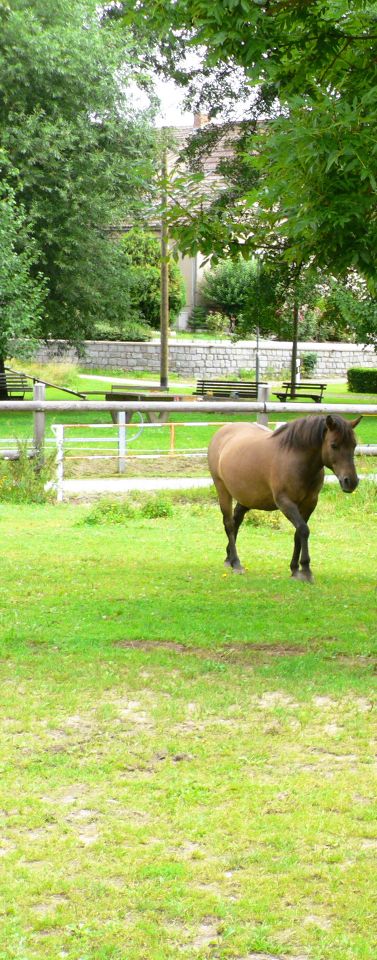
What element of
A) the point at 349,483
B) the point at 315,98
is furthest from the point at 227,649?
the point at 315,98

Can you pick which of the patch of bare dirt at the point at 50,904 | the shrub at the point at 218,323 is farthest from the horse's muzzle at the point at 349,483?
the shrub at the point at 218,323

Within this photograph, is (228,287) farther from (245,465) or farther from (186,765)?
(186,765)

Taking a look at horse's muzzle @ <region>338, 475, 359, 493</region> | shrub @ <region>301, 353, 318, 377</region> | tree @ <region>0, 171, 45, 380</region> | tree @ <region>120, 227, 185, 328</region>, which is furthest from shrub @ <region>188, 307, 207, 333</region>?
horse's muzzle @ <region>338, 475, 359, 493</region>

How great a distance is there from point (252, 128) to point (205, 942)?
85.6 feet

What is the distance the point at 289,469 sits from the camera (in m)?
8.77

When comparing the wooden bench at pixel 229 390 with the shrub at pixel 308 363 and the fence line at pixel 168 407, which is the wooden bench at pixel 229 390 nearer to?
the fence line at pixel 168 407

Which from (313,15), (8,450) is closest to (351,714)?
(313,15)

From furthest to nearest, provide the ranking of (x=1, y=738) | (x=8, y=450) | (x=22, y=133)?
1. (x=22, y=133)
2. (x=8, y=450)
3. (x=1, y=738)

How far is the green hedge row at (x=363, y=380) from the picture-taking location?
121 ft

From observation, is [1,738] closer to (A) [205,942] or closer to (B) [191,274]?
(A) [205,942]

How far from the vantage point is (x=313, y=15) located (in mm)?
7055

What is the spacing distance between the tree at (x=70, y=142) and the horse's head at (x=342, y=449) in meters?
17.6

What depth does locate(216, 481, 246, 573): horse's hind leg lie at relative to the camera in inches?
375

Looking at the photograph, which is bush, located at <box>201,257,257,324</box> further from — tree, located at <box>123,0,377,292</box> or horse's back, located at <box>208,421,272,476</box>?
tree, located at <box>123,0,377,292</box>
